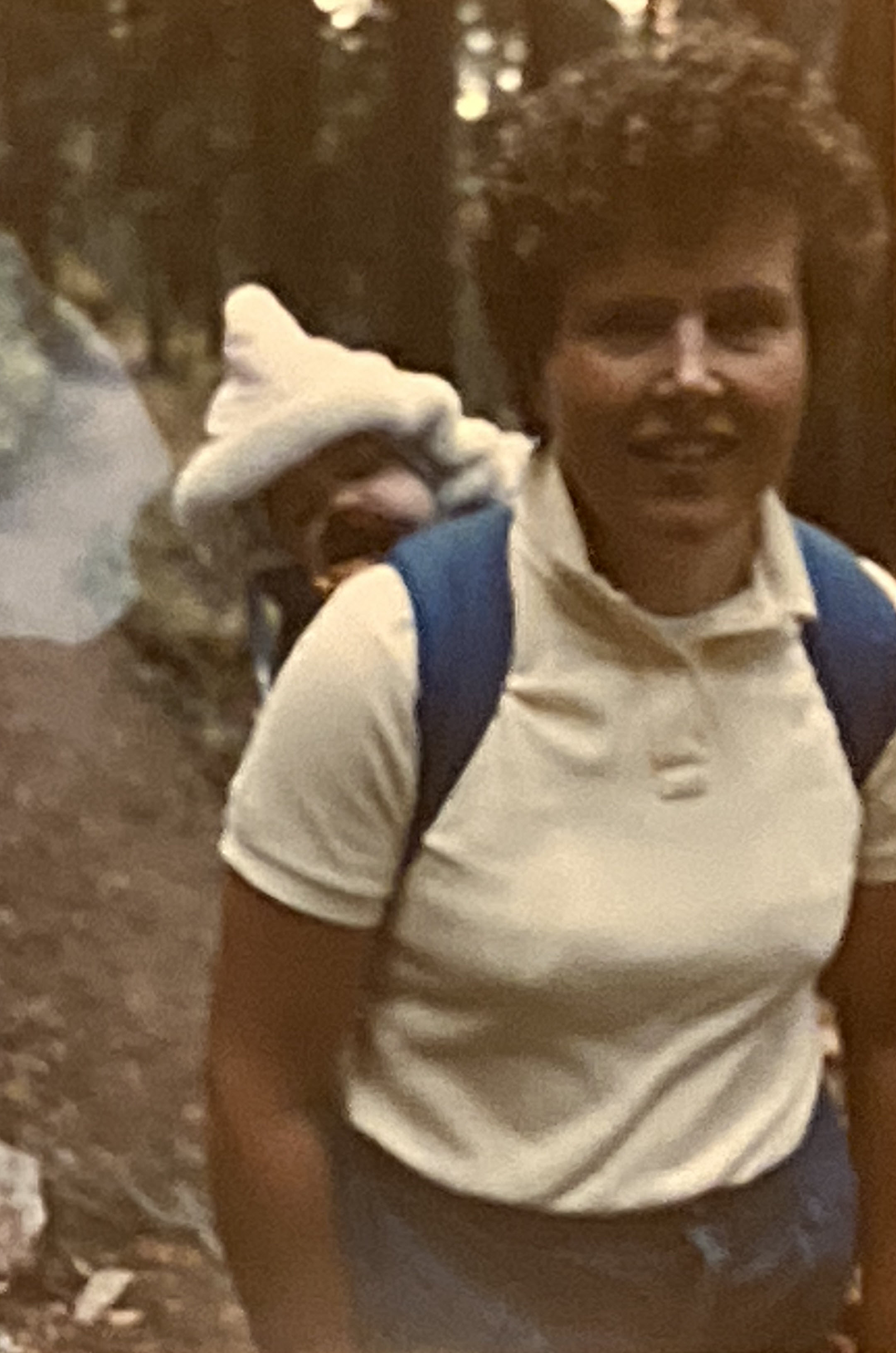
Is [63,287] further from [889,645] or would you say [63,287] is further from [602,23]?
[889,645]

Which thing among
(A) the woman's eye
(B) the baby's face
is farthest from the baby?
(A) the woman's eye

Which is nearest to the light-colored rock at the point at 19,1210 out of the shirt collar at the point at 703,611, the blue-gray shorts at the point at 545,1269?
the blue-gray shorts at the point at 545,1269

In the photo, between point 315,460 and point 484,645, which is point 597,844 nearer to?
point 484,645

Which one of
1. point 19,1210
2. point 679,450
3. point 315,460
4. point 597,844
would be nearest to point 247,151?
point 315,460

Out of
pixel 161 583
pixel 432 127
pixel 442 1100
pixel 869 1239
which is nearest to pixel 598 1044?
pixel 442 1100

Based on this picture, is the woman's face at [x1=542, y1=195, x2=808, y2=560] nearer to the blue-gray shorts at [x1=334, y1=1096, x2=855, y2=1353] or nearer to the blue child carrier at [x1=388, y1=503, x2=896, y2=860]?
the blue child carrier at [x1=388, y1=503, x2=896, y2=860]

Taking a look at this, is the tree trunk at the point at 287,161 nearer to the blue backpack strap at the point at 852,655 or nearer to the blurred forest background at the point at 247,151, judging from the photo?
the blurred forest background at the point at 247,151
